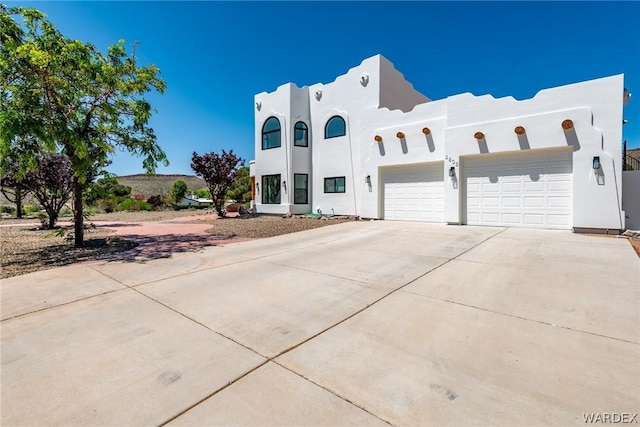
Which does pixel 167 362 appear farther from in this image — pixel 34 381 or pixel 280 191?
pixel 280 191

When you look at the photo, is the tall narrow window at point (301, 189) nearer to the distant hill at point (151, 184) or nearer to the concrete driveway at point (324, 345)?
the concrete driveway at point (324, 345)

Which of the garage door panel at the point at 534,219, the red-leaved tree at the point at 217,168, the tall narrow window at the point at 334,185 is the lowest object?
the garage door panel at the point at 534,219

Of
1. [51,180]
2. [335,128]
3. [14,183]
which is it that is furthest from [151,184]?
[335,128]

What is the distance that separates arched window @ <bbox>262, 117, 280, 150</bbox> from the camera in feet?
55.4

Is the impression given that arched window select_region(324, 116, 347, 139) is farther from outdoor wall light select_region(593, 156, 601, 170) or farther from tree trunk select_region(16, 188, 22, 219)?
tree trunk select_region(16, 188, 22, 219)

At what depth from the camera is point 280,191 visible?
55.2ft

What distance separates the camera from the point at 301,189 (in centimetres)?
1666

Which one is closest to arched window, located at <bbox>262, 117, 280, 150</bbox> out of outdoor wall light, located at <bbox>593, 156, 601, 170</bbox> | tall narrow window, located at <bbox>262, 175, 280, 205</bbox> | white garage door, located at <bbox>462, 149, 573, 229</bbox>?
tall narrow window, located at <bbox>262, 175, 280, 205</bbox>

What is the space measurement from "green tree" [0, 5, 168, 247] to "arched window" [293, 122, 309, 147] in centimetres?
890

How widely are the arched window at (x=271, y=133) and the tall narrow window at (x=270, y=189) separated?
1.85 metres

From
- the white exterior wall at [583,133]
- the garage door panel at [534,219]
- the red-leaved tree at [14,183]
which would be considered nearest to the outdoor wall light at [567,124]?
the white exterior wall at [583,133]

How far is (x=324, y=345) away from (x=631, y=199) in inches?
468

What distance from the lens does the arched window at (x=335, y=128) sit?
1521 cm

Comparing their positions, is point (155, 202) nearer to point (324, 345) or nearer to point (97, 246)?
point (97, 246)
